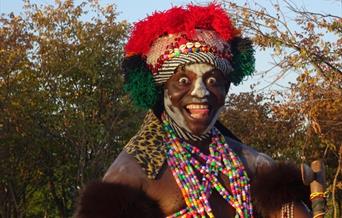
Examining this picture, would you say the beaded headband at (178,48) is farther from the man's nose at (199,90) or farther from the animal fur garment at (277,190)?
the animal fur garment at (277,190)

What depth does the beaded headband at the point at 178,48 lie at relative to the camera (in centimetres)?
350

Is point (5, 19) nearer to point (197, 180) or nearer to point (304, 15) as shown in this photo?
point (304, 15)

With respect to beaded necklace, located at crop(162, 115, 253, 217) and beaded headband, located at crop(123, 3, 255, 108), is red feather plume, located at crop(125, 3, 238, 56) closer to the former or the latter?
beaded headband, located at crop(123, 3, 255, 108)

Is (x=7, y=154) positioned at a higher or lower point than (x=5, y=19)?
lower

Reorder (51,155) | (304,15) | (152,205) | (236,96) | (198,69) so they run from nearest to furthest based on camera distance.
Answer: (152,205)
(198,69)
(304,15)
(51,155)
(236,96)

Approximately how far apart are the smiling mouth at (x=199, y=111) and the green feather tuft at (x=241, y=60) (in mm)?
319


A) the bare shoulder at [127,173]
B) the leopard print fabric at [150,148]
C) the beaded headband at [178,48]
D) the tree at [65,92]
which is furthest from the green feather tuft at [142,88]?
the tree at [65,92]

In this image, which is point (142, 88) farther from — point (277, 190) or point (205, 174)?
point (277, 190)

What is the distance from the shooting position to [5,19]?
2184 cm

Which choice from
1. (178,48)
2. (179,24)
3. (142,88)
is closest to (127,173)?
(142,88)

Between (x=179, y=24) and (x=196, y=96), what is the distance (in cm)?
40

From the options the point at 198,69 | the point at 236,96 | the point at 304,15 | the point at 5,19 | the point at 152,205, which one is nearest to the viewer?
the point at 152,205

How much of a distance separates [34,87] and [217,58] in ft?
63.5

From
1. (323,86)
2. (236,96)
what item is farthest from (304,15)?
(236,96)
